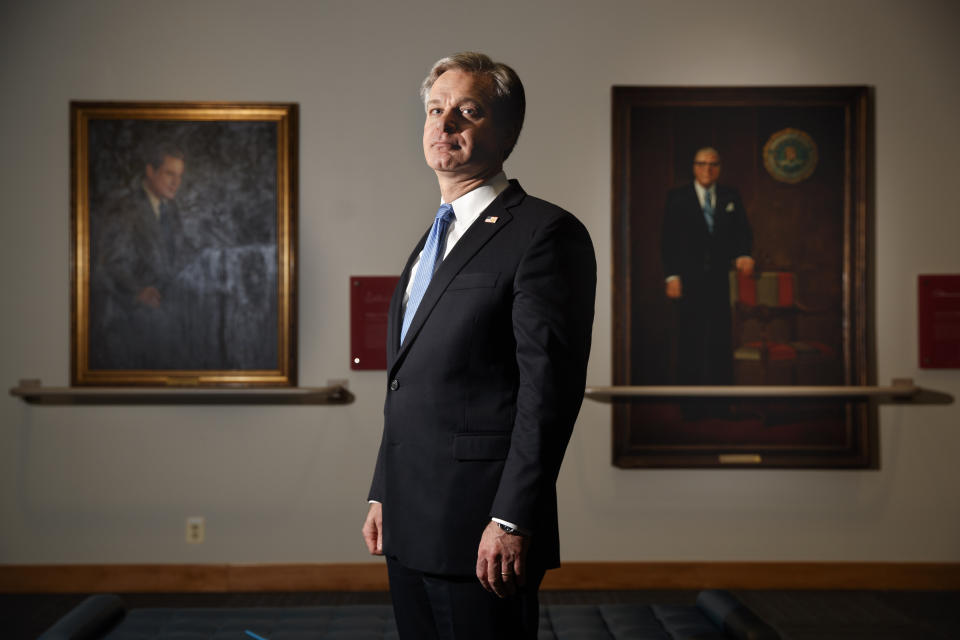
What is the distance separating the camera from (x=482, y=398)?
132 cm

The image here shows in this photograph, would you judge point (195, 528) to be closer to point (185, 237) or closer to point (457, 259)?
point (185, 237)

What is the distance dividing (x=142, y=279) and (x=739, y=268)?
10.0 ft

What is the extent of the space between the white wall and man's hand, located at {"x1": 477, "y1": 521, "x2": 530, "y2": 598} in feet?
8.52

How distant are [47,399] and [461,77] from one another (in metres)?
3.31

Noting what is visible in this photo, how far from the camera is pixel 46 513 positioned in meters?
3.75

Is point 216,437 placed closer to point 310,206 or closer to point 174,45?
point 310,206

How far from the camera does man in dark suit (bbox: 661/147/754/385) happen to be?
12.3 ft

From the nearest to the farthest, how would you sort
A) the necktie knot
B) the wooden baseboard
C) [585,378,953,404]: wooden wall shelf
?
the necktie knot → [585,378,953,404]: wooden wall shelf → the wooden baseboard

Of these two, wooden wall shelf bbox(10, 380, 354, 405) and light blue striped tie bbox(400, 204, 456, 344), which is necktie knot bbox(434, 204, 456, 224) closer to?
light blue striped tie bbox(400, 204, 456, 344)

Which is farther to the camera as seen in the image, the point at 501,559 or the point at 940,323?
the point at 940,323

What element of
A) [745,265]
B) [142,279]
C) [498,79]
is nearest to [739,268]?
[745,265]

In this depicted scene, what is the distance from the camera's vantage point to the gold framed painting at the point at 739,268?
3.77m

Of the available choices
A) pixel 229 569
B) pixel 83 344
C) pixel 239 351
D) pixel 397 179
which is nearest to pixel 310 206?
pixel 397 179

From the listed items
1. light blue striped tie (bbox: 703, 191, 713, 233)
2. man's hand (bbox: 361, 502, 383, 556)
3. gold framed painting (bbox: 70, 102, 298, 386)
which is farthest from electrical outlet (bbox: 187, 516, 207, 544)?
light blue striped tie (bbox: 703, 191, 713, 233)
